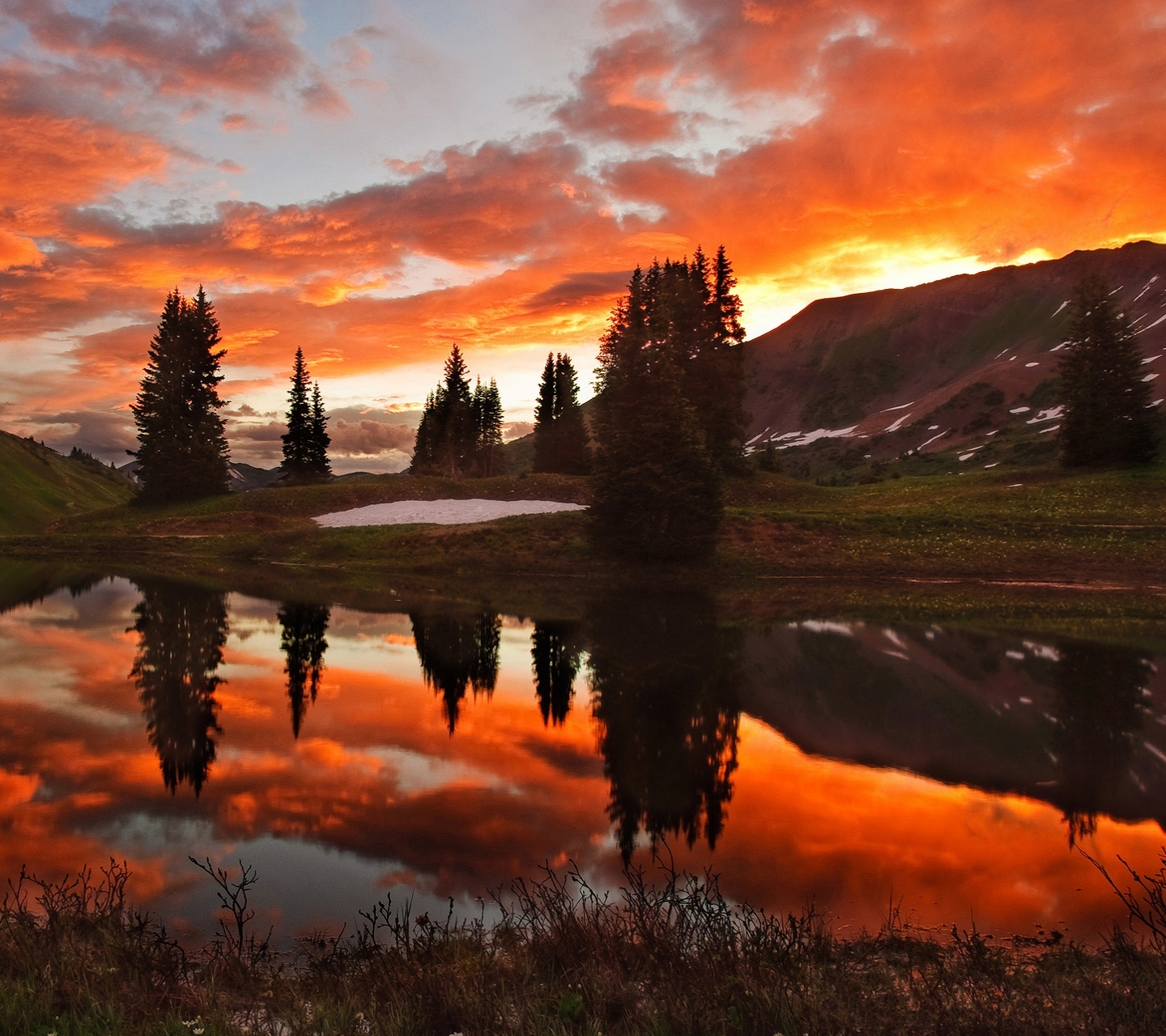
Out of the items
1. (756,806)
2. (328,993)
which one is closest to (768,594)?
(756,806)

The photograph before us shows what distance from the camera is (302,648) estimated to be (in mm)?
17875

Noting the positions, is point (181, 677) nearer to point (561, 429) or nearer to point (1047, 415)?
point (561, 429)

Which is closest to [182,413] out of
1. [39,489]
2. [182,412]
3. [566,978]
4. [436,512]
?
[182,412]

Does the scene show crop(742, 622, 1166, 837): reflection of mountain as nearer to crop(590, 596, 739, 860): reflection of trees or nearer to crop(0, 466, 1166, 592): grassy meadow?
crop(590, 596, 739, 860): reflection of trees

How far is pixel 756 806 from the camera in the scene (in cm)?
870

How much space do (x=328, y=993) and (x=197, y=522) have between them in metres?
52.6

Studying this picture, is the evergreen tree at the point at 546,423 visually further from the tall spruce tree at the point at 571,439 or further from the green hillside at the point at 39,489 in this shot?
the green hillside at the point at 39,489

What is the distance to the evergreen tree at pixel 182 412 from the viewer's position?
196ft

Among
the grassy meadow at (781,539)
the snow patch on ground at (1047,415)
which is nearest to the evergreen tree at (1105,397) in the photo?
the grassy meadow at (781,539)

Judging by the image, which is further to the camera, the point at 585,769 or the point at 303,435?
the point at 303,435

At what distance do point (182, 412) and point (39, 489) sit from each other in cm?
10011

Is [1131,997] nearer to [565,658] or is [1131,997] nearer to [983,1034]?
[983,1034]

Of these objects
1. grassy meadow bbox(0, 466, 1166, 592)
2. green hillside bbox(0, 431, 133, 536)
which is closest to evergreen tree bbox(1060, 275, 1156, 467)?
grassy meadow bbox(0, 466, 1166, 592)

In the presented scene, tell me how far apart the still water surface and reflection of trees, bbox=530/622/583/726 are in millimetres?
109
